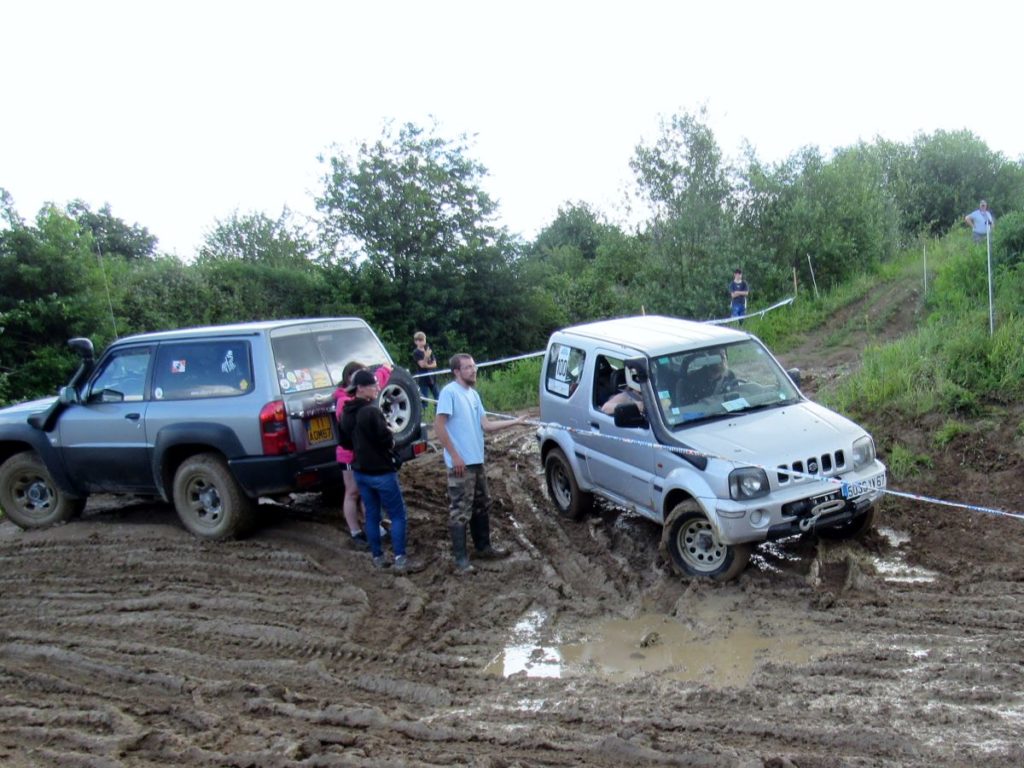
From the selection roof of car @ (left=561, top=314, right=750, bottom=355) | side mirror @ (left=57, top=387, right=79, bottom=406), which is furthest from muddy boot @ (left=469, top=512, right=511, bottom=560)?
side mirror @ (left=57, top=387, right=79, bottom=406)

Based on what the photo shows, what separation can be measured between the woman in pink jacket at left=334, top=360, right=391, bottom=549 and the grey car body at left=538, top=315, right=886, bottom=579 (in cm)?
168

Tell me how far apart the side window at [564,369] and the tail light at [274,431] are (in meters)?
2.57

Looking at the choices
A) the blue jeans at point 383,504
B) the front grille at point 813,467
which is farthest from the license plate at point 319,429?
the front grille at point 813,467

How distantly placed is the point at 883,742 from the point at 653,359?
385 cm

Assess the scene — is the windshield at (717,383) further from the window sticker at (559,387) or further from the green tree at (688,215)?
the green tree at (688,215)

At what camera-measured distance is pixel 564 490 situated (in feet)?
29.5

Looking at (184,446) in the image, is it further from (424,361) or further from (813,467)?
(424,361)

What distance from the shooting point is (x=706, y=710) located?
4.97 meters

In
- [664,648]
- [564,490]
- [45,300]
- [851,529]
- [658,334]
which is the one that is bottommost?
[664,648]

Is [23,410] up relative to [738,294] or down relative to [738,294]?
down

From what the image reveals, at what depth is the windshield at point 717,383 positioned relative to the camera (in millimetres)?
7504

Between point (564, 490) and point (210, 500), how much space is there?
133 inches

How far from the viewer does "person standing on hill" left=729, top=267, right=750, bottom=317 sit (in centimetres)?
2066

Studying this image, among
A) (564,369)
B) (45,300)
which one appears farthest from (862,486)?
(45,300)
